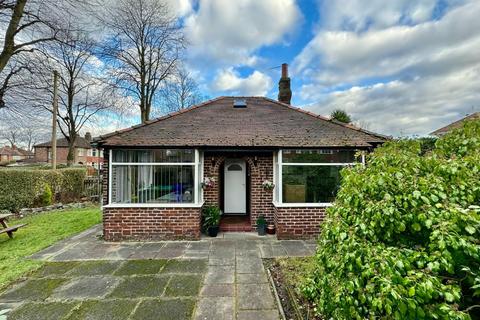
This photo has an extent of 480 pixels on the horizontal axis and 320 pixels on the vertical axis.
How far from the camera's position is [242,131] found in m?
7.80

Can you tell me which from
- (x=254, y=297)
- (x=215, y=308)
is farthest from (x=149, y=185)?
(x=254, y=297)

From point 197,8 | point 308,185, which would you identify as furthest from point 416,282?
point 197,8

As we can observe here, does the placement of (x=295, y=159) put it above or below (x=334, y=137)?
below

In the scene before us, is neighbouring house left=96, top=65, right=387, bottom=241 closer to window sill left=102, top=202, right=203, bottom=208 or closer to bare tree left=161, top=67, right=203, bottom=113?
window sill left=102, top=202, right=203, bottom=208

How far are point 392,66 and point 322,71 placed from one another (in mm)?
3625

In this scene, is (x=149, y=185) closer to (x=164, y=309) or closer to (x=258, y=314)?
(x=164, y=309)

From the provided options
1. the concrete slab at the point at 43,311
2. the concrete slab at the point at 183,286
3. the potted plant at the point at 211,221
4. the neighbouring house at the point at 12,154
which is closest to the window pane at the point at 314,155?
the potted plant at the point at 211,221

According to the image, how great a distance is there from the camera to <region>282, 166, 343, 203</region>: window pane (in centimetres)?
723

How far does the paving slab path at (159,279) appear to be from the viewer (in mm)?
3596

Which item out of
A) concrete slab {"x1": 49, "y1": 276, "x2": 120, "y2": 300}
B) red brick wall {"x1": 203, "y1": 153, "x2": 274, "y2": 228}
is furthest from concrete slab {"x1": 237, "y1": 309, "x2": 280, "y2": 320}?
red brick wall {"x1": 203, "y1": 153, "x2": 274, "y2": 228}

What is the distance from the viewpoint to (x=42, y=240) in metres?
6.90

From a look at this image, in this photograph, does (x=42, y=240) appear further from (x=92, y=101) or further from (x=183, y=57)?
(x=92, y=101)

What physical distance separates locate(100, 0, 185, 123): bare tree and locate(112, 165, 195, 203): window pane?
37.6 ft

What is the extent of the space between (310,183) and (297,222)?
1.25 metres
